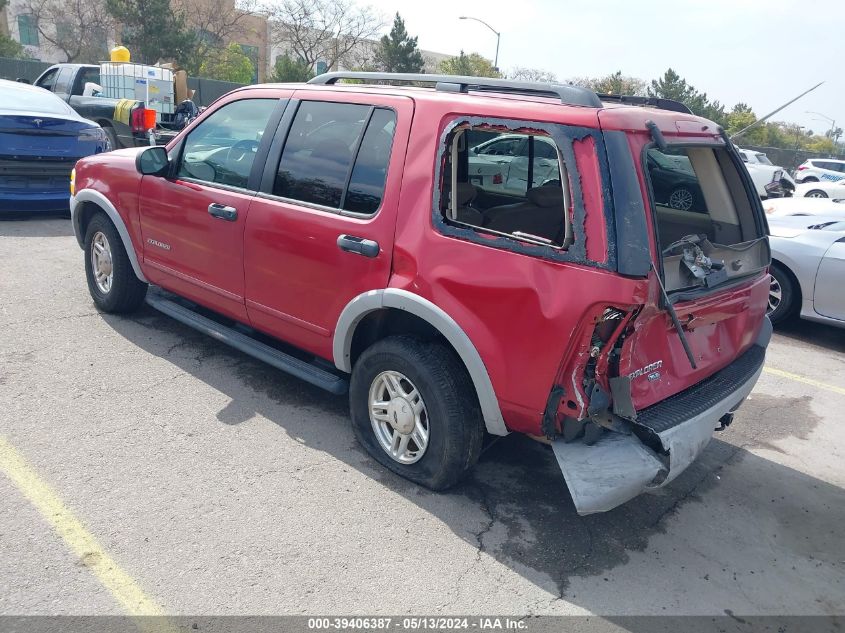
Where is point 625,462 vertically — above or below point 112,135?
above

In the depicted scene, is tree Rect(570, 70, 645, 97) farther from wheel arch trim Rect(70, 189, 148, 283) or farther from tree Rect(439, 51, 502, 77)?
wheel arch trim Rect(70, 189, 148, 283)

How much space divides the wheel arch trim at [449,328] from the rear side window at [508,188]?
1.39 ft

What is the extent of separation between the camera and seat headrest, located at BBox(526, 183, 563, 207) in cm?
379

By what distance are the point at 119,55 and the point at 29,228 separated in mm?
8369

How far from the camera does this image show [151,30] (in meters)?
37.0

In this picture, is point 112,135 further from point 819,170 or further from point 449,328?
point 819,170

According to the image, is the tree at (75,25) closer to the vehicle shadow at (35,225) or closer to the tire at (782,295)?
the vehicle shadow at (35,225)

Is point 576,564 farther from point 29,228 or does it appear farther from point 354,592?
point 29,228

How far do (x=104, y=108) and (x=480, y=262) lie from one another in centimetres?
1159

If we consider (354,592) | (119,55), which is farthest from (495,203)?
(119,55)

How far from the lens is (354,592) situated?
282 cm

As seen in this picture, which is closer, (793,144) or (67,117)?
(67,117)

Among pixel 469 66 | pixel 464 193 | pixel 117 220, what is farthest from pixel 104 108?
pixel 469 66

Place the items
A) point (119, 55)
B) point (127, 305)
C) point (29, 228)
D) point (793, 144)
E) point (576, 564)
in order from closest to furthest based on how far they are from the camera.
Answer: point (576, 564) < point (127, 305) < point (29, 228) < point (119, 55) < point (793, 144)
